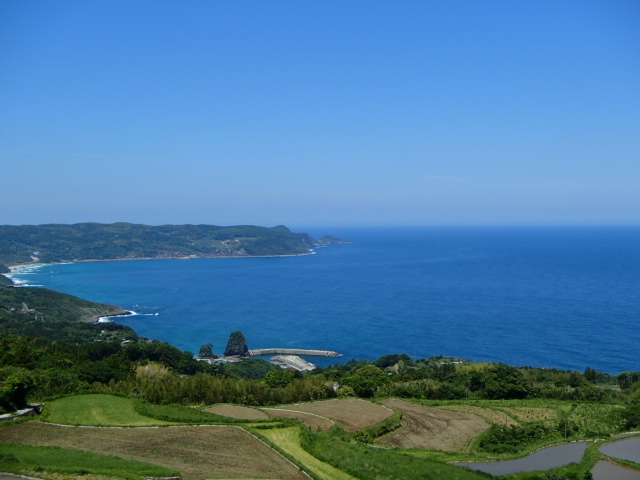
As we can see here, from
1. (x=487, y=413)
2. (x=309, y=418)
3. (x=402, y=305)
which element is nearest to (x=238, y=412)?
(x=309, y=418)

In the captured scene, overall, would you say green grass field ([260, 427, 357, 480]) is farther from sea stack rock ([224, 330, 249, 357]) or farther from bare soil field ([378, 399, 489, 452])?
sea stack rock ([224, 330, 249, 357])

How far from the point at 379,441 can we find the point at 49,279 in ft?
413

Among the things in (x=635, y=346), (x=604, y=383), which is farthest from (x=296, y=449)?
(x=635, y=346)

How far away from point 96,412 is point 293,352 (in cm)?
4393

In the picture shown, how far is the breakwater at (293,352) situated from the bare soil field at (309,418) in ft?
123

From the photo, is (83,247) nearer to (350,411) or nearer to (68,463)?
(350,411)

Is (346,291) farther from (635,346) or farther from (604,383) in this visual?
(604,383)

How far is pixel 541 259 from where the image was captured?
510 feet

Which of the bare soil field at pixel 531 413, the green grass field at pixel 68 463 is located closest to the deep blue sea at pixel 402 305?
the bare soil field at pixel 531 413

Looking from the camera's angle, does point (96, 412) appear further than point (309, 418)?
No

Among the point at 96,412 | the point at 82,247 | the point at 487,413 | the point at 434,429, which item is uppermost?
the point at 82,247

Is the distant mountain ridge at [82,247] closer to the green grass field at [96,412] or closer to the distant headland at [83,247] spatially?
the distant headland at [83,247]

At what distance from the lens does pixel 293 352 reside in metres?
65.2

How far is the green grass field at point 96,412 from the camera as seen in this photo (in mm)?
20766
